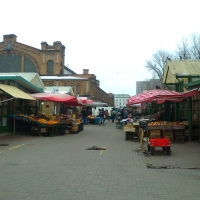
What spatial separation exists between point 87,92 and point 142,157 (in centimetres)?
4394

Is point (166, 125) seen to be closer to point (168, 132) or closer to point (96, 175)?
point (168, 132)

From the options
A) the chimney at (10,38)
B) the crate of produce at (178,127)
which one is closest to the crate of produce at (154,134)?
the crate of produce at (178,127)

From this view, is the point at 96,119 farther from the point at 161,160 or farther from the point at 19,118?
the point at 161,160

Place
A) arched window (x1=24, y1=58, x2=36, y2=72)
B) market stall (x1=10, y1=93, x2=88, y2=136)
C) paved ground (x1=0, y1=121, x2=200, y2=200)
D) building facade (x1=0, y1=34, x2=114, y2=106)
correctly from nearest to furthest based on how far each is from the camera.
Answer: paved ground (x1=0, y1=121, x2=200, y2=200) < market stall (x1=10, y1=93, x2=88, y2=136) < building facade (x1=0, y1=34, x2=114, y2=106) < arched window (x1=24, y1=58, x2=36, y2=72)

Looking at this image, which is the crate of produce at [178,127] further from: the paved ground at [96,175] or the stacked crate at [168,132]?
the paved ground at [96,175]

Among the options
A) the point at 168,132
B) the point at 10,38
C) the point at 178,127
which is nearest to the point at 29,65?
the point at 10,38

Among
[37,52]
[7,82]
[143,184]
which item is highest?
[37,52]

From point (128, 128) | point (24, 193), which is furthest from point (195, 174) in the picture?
point (128, 128)

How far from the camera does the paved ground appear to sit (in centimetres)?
539

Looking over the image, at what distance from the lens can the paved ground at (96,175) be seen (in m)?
5.39

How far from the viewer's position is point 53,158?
9.16 meters

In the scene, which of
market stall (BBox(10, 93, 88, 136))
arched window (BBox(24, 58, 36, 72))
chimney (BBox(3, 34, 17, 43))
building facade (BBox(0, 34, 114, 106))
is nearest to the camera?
market stall (BBox(10, 93, 88, 136))

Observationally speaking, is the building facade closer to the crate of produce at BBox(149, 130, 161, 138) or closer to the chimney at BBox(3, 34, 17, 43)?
the chimney at BBox(3, 34, 17, 43)

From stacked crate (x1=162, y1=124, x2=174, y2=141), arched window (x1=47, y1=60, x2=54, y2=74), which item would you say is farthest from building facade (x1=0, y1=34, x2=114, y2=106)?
stacked crate (x1=162, y1=124, x2=174, y2=141)
